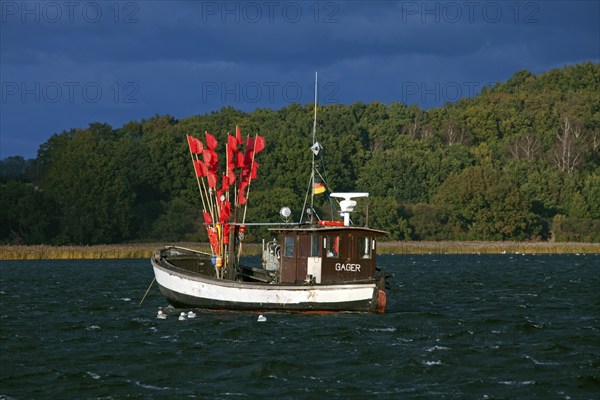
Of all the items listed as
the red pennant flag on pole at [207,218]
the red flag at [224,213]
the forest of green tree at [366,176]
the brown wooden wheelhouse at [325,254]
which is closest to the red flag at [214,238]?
the red pennant flag on pole at [207,218]

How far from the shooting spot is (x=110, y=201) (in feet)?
436

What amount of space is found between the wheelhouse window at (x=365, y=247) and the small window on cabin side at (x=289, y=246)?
110 inches

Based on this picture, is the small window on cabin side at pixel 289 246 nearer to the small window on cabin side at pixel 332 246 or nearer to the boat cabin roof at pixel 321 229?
the boat cabin roof at pixel 321 229

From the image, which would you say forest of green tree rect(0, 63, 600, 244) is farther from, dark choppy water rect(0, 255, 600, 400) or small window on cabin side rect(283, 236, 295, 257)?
small window on cabin side rect(283, 236, 295, 257)

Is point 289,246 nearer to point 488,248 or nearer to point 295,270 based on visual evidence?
point 295,270

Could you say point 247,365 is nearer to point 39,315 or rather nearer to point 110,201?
point 39,315

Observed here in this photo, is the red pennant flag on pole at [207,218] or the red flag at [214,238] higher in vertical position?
the red pennant flag on pole at [207,218]

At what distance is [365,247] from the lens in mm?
43531

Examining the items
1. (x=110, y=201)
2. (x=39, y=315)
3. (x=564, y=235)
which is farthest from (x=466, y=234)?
(x=39, y=315)

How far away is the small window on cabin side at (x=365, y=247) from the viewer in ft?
143

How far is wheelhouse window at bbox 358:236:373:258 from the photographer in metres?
43.4

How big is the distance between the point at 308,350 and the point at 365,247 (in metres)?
9.85

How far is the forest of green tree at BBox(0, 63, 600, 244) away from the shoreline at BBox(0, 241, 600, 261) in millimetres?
6848

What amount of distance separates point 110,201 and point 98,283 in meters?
67.1
